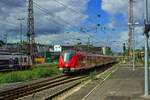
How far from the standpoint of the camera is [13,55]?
59594mm

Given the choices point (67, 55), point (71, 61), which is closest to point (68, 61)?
point (71, 61)

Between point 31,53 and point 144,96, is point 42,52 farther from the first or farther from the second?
point 144,96

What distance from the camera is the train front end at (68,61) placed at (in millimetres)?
41250

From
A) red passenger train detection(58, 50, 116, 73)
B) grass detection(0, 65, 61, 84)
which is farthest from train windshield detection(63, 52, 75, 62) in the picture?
grass detection(0, 65, 61, 84)

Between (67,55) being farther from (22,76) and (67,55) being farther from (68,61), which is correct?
(22,76)

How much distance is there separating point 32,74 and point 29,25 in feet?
89.1

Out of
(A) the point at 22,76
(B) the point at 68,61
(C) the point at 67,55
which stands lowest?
(A) the point at 22,76

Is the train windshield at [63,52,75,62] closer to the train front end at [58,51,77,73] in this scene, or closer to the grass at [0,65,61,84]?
the train front end at [58,51,77,73]

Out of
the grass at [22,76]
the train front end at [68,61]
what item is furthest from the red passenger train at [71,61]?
the grass at [22,76]

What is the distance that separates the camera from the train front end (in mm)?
41250

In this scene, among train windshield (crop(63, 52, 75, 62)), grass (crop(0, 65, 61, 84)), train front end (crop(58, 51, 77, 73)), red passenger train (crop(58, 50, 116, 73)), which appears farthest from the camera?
train windshield (crop(63, 52, 75, 62))

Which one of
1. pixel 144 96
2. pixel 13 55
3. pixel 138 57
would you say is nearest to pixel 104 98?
pixel 144 96

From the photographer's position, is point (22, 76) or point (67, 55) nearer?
point (22, 76)

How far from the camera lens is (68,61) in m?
41.7
